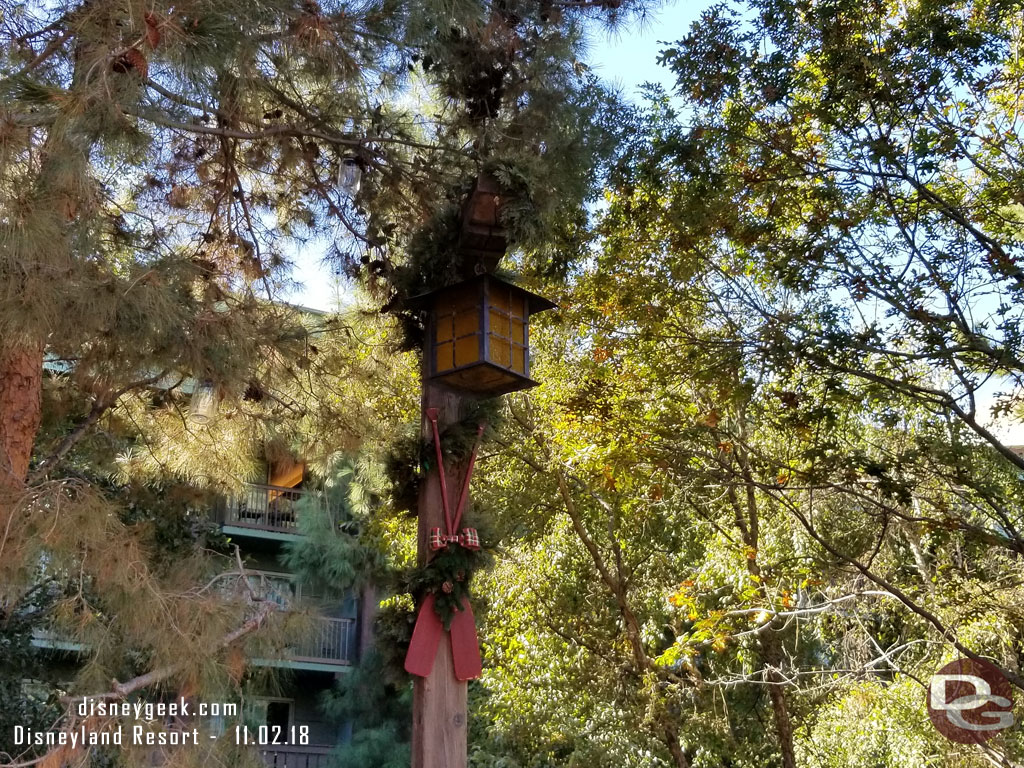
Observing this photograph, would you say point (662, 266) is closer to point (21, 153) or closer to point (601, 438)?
point (601, 438)

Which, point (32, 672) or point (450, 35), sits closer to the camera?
point (450, 35)

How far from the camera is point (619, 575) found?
295 inches

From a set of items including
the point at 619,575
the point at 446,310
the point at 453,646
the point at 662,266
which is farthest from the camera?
the point at 619,575

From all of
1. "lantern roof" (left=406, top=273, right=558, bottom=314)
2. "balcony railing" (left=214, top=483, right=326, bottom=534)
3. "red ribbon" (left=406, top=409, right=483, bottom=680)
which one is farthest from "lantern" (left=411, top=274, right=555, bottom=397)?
"balcony railing" (left=214, top=483, right=326, bottom=534)

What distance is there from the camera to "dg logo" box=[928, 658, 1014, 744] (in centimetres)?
619

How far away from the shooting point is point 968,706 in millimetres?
6305

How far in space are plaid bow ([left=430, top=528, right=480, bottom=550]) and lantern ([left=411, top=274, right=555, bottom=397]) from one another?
623mm

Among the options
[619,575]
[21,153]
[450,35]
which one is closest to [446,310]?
[450,35]

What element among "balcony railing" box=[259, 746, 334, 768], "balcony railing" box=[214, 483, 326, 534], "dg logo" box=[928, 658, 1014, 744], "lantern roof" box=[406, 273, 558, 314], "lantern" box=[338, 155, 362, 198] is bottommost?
"balcony railing" box=[259, 746, 334, 768]

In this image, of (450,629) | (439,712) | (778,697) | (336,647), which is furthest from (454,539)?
(336,647)

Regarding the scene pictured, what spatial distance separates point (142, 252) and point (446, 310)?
130 centimetres

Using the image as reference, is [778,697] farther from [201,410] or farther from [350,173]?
[350,173]

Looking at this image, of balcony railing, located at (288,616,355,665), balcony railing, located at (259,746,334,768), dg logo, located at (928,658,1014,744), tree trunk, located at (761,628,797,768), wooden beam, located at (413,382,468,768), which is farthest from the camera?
balcony railing, located at (288,616,355,665)

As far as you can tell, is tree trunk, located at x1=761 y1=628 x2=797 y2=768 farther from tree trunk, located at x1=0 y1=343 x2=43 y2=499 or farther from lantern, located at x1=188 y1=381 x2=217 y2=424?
tree trunk, located at x1=0 y1=343 x2=43 y2=499
